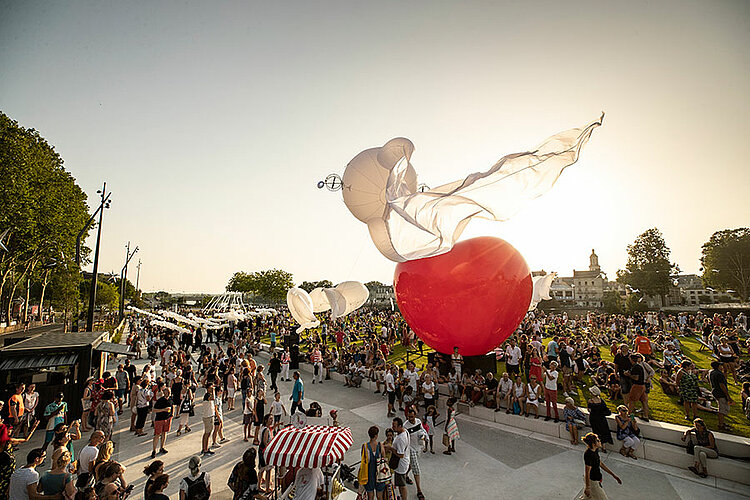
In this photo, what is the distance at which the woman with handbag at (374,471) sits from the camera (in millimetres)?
5547

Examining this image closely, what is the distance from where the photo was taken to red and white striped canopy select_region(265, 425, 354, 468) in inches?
190

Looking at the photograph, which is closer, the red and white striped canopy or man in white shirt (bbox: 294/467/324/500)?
the red and white striped canopy

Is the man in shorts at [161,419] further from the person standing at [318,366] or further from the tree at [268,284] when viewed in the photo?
the tree at [268,284]

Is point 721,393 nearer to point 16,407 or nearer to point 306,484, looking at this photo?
point 306,484

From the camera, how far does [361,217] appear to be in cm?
1219

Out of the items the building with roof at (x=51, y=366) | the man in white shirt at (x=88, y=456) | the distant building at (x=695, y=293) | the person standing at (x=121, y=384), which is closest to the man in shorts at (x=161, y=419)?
the man in white shirt at (x=88, y=456)

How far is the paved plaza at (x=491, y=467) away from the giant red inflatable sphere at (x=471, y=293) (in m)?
2.36

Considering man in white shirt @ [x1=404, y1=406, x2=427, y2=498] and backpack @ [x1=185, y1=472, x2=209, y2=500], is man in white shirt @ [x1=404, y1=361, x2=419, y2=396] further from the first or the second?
backpack @ [x1=185, y1=472, x2=209, y2=500]

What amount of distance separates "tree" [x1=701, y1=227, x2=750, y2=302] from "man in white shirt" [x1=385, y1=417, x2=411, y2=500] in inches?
2425

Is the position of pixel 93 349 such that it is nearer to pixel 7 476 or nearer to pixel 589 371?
pixel 7 476

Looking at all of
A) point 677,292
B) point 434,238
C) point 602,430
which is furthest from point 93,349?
point 677,292

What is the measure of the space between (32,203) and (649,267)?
6693cm

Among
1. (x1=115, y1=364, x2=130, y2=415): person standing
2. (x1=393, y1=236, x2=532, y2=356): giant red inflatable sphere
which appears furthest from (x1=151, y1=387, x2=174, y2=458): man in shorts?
(x1=393, y1=236, x2=532, y2=356): giant red inflatable sphere

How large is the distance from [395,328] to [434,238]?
1922cm
